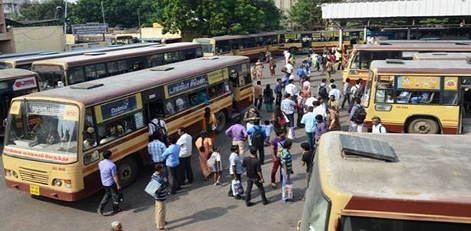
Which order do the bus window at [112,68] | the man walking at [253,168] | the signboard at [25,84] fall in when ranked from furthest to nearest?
the bus window at [112,68] → the signboard at [25,84] → the man walking at [253,168]

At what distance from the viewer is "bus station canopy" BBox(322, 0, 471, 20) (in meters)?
27.4

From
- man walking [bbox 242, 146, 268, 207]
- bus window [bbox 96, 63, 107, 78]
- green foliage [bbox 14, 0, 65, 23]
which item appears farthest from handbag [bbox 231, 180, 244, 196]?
green foliage [bbox 14, 0, 65, 23]

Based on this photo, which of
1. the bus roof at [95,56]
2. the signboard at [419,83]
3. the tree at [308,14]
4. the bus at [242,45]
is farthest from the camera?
the tree at [308,14]

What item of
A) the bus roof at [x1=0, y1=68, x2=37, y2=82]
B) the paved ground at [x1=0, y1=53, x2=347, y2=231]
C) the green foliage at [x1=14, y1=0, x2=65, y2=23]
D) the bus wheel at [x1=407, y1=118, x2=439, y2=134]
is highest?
the green foliage at [x1=14, y1=0, x2=65, y2=23]

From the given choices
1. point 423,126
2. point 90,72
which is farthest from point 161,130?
point 90,72

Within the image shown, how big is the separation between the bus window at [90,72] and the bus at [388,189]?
14.5 m

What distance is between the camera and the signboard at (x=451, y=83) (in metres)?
12.1

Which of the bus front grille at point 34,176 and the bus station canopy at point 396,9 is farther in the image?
the bus station canopy at point 396,9

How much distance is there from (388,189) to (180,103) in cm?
950

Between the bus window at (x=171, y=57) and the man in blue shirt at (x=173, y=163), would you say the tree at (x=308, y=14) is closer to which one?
the bus window at (x=171, y=57)

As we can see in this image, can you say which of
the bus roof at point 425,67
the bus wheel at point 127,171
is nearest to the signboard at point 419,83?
the bus roof at point 425,67

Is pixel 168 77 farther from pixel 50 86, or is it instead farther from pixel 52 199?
pixel 50 86

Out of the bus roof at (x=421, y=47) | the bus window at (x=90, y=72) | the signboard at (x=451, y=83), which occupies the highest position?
the bus roof at (x=421, y=47)

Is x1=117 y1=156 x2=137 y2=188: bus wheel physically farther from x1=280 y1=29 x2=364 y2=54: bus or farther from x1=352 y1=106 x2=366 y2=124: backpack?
x1=280 y1=29 x2=364 y2=54: bus
